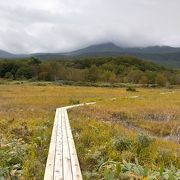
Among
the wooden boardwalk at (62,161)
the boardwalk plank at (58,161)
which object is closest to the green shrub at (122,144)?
the wooden boardwalk at (62,161)

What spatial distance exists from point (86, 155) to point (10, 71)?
114492 mm

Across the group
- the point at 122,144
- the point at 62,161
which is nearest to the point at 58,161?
the point at 62,161

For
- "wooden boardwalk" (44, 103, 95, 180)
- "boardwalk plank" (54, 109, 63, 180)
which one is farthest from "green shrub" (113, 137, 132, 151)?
"boardwalk plank" (54, 109, 63, 180)

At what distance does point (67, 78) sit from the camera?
120 m

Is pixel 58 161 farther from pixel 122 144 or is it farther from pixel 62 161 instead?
pixel 122 144

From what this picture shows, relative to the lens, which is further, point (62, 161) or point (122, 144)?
point (122, 144)

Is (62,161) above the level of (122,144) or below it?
above

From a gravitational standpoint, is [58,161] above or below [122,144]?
above

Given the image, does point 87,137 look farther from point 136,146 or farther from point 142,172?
point 142,172

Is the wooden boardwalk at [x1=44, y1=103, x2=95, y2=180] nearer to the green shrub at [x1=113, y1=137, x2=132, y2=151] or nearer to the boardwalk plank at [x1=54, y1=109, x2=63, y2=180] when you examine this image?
the boardwalk plank at [x1=54, y1=109, x2=63, y2=180]

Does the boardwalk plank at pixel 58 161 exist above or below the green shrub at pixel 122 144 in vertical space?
above

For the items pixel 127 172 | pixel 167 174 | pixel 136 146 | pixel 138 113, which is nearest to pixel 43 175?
pixel 127 172

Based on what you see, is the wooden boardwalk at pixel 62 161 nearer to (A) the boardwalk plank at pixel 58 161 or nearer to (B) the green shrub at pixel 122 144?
(A) the boardwalk plank at pixel 58 161

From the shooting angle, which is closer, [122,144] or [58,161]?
[58,161]
